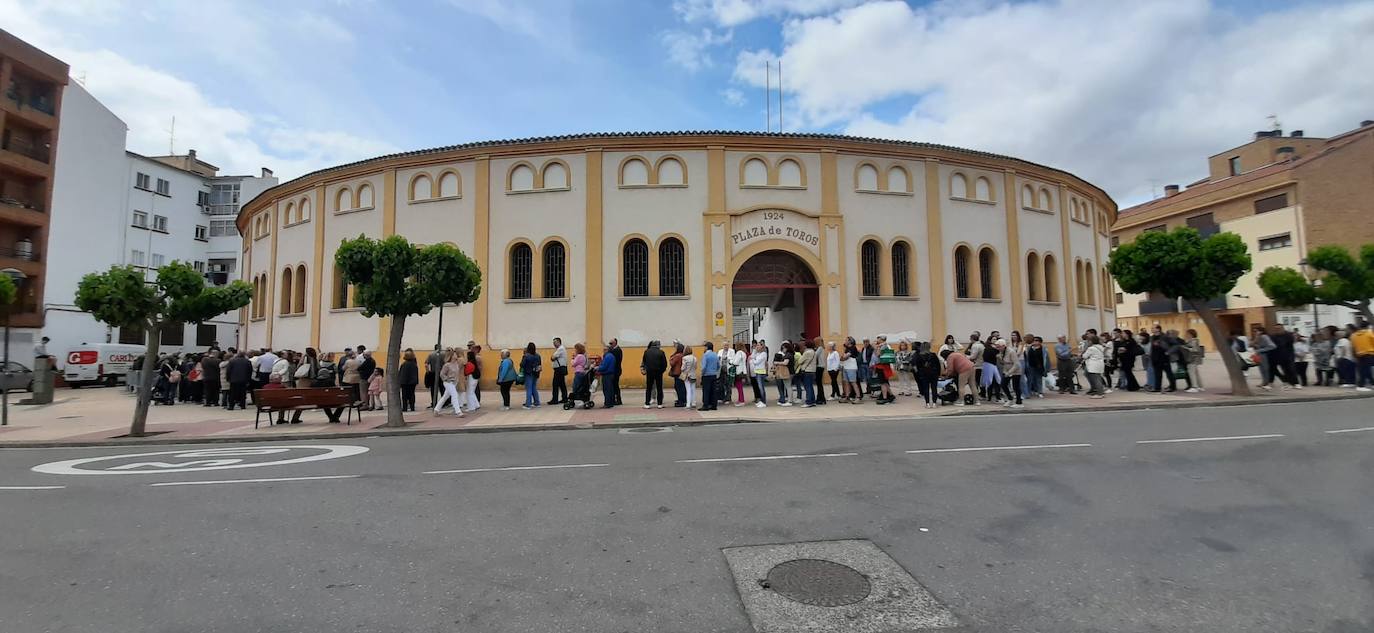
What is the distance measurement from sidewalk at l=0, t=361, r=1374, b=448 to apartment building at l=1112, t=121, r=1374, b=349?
78.7 feet

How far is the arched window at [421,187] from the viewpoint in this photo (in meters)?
20.5

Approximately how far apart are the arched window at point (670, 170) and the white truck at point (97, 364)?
2366cm

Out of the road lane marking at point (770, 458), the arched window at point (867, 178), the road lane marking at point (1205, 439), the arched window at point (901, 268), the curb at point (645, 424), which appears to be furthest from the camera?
the arched window at point (901, 268)

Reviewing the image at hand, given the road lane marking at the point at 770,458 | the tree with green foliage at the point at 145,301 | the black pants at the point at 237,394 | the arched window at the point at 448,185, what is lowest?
the road lane marking at the point at 770,458

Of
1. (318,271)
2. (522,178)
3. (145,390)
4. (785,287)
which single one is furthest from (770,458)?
(318,271)

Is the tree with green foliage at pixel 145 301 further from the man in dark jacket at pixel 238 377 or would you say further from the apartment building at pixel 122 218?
the apartment building at pixel 122 218

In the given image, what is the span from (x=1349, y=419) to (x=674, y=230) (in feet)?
50.2

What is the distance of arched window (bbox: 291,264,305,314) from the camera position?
22.8 metres

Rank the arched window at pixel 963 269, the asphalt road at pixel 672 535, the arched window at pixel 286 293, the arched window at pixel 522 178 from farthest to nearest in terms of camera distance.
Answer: the arched window at pixel 286 293, the arched window at pixel 963 269, the arched window at pixel 522 178, the asphalt road at pixel 672 535

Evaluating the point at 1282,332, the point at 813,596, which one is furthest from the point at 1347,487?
the point at 1282,332

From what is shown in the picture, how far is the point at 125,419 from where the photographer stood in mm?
15078

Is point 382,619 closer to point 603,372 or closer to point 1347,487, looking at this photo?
point 1347,487

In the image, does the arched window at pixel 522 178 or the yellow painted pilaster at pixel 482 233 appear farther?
the arched window at pixel 522 178

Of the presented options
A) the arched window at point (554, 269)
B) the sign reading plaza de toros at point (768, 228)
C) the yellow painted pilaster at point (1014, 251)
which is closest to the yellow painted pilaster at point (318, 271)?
the arched window at point (554, 269)
